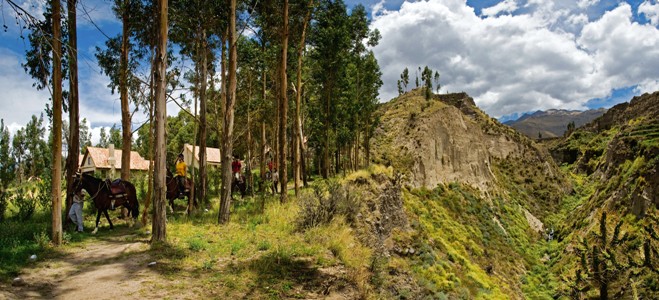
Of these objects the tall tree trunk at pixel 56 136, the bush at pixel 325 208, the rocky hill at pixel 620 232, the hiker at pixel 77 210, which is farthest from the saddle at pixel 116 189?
the rocky hill at pixel 620 232

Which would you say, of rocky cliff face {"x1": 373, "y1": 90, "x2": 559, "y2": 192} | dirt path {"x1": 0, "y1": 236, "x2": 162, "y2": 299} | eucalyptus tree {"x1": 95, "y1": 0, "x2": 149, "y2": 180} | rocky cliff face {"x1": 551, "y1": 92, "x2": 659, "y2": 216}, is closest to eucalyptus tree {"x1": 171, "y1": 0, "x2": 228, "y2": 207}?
eucalyptus tree {"x1": 95, "y1": 0, "x2": 149, "y2": 180}

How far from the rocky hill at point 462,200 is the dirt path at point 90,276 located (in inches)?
239

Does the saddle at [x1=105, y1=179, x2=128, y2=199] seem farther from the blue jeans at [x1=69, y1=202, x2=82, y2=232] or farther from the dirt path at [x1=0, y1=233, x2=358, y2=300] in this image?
the dirt path at [x1=0, y1=233, x2=358, y2=300]

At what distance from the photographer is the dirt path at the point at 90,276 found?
685 centimetres

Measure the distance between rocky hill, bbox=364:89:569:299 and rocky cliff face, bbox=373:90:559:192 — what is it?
15 centimetres

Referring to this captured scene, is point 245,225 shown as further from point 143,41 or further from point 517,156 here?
point 517,156

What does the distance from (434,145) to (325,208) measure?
42.2 metres

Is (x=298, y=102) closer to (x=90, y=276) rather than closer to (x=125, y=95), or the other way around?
(x=125, y=95)

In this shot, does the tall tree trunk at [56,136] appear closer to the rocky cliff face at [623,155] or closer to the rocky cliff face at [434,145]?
the rocky cliff face at [434,145]

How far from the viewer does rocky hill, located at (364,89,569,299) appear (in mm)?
26516

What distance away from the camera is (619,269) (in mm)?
33469

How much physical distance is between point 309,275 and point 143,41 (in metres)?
15.2

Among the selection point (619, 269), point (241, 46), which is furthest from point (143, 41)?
point (619, 269)

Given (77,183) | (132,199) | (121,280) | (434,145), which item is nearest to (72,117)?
(77,183)
